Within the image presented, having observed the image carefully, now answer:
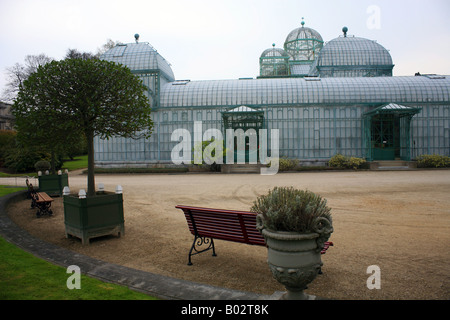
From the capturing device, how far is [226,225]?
17.8 ft

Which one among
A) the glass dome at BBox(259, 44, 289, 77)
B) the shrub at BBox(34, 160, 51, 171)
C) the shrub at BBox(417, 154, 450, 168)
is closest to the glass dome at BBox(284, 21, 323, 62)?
the glass dome at BBox(259, 44, 289, 77)

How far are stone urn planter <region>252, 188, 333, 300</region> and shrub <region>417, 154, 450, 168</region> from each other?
2852 cm

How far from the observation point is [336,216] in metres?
9.13

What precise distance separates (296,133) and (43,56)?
113 feet

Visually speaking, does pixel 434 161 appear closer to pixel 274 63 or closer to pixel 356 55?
pixel 356 55

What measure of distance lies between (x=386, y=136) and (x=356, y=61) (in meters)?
11.0

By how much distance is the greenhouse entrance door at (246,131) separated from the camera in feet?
95.4

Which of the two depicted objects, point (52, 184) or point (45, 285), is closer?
point (45, 285)

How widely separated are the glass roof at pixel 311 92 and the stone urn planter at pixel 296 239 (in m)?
27.9

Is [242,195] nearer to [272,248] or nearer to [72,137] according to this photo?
[72,137]

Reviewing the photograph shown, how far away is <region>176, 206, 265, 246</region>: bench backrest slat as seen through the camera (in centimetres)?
513

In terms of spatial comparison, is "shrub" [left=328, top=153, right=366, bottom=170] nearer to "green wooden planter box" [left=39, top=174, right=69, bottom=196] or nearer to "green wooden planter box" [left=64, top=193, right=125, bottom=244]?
"green wooden planter box" [left=39, top=174, right=69, bottom=196]

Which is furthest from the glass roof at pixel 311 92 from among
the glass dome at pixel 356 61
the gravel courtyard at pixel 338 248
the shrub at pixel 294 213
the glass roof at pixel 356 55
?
the shrub at pixel 294 213

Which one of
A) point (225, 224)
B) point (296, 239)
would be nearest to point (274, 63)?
point (225, 224)
